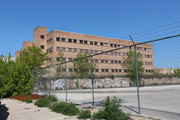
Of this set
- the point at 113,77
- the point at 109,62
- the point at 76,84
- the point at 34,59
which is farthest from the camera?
the point at 109,62

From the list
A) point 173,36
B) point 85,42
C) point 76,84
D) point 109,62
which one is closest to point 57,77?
point 76,84

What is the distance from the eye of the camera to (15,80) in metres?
18.1

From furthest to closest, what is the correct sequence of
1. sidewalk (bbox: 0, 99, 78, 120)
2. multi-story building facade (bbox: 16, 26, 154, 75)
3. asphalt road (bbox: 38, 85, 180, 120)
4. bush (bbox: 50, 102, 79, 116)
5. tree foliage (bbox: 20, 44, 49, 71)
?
multi-story building facade (bbox: 16, 26, 154, 75)
tree foliage (bbox: 20, 44, 49, 71)
bush (bbox: 50, 102, 79, 116)
sidewalk (bbox: 0, 99, 78, 120)
asphalt road (bbox: 38, 85, 180, 120)

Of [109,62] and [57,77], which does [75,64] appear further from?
[109,62]

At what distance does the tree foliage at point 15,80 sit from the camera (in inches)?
699

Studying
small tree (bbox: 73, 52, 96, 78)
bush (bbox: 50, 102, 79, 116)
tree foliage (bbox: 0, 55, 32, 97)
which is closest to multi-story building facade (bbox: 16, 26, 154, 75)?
small tree (bbox: 73, 52, 96, 78)

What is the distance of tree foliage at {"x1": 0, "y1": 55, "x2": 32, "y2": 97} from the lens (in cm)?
1777

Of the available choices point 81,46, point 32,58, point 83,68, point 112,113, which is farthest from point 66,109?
point 81,46

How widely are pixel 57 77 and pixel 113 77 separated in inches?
650

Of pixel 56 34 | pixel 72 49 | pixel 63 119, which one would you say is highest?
pixel 56 34

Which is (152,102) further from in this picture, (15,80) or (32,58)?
(32,58)

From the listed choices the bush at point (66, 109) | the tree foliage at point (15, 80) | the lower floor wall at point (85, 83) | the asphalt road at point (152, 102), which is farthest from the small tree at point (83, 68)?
the bush at point (66, 109)

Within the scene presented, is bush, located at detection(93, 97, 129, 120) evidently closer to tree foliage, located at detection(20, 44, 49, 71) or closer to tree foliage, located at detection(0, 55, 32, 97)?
tree foliage, located at detection(0, 55, 32, 97)

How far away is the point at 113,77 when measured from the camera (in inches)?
1613
